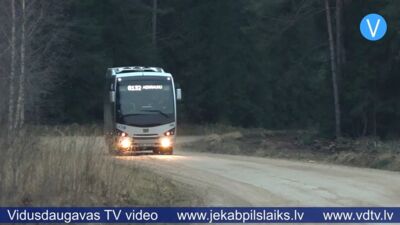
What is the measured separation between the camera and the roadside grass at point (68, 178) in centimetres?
1122

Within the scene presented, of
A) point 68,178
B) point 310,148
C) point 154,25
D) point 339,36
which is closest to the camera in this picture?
point 68,178

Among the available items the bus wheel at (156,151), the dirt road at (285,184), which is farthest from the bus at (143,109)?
the dirt road at (285,184)

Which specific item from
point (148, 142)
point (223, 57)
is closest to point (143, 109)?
point (148, 142)

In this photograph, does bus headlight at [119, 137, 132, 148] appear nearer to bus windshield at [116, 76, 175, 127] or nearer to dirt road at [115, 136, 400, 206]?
bus windshield at [116, 76, 175, 127]

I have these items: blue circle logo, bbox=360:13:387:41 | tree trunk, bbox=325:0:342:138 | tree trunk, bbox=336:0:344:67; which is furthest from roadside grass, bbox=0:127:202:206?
tree trunk, bbox=336:0:344:67

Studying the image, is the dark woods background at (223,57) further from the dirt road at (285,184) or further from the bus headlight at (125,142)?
the dirt road at (285,184)

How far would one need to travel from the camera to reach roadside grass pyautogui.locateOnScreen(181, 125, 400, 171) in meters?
24.0

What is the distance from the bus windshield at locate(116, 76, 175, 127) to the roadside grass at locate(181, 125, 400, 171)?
5.16m

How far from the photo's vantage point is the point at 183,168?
20.7 meters

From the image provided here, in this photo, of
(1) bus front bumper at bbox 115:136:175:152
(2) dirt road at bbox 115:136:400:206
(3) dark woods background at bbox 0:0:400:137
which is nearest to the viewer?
(2) dirt road at bbox 115:136:400:206

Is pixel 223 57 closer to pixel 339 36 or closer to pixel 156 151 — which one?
pixel 339 36

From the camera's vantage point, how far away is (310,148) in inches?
1396

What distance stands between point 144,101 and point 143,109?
1.02 feet

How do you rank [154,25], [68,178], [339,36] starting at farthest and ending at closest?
[154,25] → [339,36] → [68,178]
